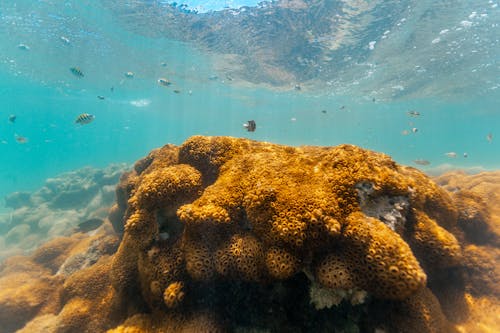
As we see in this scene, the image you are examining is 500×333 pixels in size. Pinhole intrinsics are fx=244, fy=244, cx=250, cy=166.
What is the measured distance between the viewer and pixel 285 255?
2.67 metres

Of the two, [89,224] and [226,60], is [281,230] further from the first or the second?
[226,60]

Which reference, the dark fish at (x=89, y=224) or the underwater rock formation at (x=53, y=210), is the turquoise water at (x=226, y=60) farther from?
the dark fish at (x=89, y=224)

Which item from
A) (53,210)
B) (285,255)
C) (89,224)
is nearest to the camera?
(285,255)

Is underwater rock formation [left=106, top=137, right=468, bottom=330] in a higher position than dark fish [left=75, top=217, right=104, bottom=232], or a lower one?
higher

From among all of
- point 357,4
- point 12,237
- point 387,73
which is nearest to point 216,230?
point 357,4

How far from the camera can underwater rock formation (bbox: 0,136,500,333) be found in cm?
266

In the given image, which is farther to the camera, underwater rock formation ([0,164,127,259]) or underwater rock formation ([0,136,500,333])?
underwater rock formation ([0,164,127,259])

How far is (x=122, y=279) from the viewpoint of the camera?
145 inches

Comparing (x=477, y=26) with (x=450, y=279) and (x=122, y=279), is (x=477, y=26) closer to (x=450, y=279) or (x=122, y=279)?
(x=450, y=279)

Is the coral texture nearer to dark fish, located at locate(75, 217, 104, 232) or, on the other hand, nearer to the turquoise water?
dark fish, located at locate(75, 217, 104, 232)

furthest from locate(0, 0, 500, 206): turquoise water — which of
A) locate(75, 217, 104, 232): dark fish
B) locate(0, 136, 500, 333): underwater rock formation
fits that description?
locate(0, 136, 500, 333): underwater rock formation

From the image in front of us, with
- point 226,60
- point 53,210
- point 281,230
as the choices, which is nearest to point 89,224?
point 281,230

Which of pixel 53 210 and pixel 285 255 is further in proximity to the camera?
pixel 53 210

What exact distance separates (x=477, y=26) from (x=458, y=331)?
2408cm
